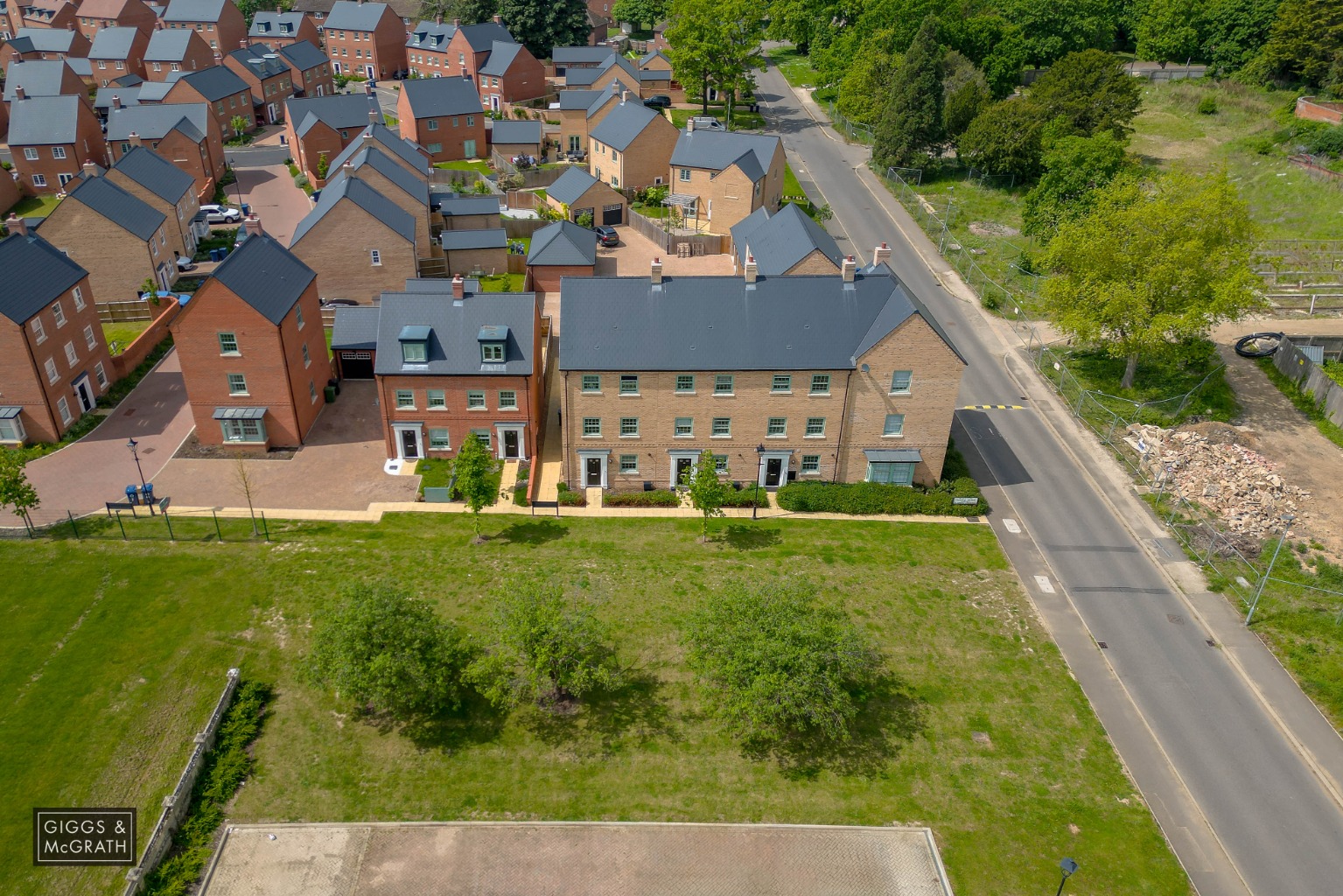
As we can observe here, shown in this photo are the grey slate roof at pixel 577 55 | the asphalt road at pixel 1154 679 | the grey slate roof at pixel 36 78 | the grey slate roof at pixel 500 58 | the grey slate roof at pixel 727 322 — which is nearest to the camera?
the asphalt road at pixel 1154 679

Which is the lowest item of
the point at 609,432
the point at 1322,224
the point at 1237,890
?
the point at 1237,890

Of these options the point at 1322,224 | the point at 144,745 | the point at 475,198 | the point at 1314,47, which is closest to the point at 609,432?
the point at 144,745

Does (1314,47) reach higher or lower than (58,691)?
higher

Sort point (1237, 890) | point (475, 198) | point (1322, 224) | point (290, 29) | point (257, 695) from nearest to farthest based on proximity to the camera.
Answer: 1. point (1237, 890)
2. point (257, 695)
3. point (1322, 224)
4. point (475, 198)
5. point (290, 29)

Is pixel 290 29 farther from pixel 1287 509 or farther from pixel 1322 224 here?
pixel 1287 509

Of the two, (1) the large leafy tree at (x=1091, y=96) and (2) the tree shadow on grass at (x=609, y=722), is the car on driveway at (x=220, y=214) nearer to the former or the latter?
(2) the tree shadow on grass at (x=609, y=722)

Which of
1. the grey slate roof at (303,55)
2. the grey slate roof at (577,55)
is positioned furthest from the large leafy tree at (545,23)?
the grey slate roof at (303,55)

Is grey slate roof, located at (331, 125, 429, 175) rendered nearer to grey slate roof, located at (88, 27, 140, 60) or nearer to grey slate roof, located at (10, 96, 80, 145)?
grey slate roof, located at (10, 96, 80, 145)
